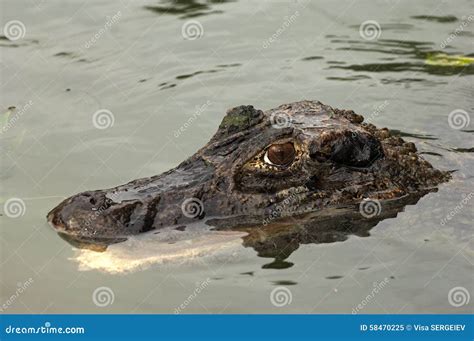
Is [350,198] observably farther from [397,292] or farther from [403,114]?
[403,114]

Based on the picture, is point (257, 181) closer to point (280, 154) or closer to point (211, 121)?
point (280, 154)

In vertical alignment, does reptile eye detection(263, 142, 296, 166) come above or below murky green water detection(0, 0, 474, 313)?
above

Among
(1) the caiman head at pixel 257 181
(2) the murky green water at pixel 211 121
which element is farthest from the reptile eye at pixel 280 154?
(2) the murky green water at pixel 211 121

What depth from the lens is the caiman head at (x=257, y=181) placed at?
22.9 feet

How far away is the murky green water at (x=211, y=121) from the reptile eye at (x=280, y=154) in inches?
28.7

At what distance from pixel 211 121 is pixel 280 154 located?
2.98 metres

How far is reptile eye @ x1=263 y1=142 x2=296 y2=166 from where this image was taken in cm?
721

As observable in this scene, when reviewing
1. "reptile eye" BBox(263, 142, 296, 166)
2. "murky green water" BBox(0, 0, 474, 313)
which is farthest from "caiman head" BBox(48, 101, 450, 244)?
"murky green water" BBox(0, 0, 474, 313)

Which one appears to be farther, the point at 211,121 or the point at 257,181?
the point at 211,121

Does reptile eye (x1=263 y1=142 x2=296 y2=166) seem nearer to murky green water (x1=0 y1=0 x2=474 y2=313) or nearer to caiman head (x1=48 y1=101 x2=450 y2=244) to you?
caiman head (x1=48 y1=101 x2=450 y2=244)

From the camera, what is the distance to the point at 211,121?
33.2ft

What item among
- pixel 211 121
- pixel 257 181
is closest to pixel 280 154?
pixel 257 181

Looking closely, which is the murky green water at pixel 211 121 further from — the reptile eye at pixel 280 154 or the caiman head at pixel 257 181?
the reptile eye at pixel 280 154

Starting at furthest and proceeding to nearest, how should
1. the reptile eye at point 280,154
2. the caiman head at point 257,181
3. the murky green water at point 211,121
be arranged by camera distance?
the reptile eye at point 280,154 → the caiman head at point 257,181 → the murky green water at point 211,121
